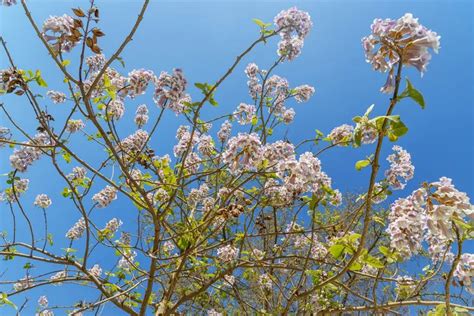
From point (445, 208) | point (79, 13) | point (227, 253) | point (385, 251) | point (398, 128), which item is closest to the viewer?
point (398, 128)

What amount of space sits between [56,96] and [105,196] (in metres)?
1.46

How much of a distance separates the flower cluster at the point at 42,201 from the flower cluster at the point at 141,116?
6.74ft

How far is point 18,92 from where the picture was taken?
11.2 ft

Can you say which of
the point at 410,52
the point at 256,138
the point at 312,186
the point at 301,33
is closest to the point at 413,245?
the point at 410,52

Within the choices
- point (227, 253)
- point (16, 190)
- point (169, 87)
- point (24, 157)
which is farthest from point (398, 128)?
point (16, 190)

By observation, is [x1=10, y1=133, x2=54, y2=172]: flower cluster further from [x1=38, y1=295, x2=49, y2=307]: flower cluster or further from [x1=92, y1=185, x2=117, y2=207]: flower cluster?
[x1=38, y1=295, x2=49, y2=307]: flower cluster

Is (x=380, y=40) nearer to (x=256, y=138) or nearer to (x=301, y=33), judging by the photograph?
(x=256, y=138)

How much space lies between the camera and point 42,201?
583 cm

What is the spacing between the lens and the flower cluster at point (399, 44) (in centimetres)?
206

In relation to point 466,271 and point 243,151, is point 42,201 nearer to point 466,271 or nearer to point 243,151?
point 243,151

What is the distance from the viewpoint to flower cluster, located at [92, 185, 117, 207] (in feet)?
16.7

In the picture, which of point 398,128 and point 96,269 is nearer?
point 398,128

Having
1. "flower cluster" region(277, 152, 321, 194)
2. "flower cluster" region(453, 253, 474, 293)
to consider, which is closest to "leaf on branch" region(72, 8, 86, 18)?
"flower cluster" region(277, 152, 321, 194)

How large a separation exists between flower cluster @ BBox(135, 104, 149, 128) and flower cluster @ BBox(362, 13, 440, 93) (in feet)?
11.6
